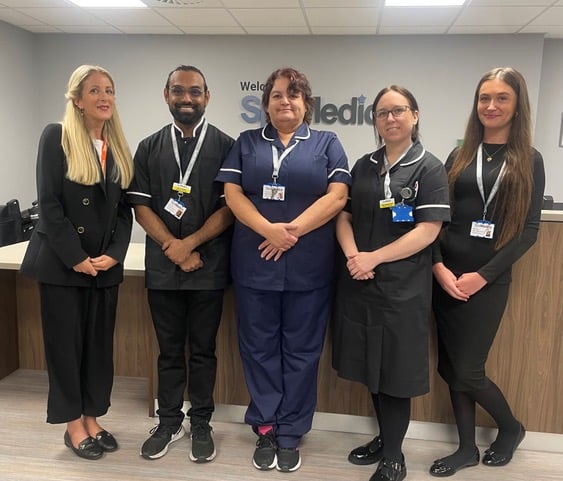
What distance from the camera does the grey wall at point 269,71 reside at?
17.1 feet

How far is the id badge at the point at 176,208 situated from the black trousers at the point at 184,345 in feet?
1.02

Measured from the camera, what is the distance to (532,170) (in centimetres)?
172

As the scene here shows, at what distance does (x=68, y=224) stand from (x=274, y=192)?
0.75 metres

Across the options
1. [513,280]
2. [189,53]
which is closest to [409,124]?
[513,280]

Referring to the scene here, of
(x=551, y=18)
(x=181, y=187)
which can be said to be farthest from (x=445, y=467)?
(x=551, y=18)

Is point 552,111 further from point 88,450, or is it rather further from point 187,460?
point 88,450

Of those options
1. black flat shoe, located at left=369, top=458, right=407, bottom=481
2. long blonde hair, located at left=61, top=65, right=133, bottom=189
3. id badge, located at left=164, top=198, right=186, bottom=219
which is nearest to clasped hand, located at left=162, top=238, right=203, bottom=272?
id badge, located at left=164, top=198, right=186, bottom=219

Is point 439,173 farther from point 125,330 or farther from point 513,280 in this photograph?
point 125,330

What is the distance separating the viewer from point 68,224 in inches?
71.0

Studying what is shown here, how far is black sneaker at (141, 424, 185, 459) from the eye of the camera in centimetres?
198

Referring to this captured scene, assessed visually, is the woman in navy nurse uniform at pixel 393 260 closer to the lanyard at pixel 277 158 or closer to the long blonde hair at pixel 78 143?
the lanyard at pixel 277 158

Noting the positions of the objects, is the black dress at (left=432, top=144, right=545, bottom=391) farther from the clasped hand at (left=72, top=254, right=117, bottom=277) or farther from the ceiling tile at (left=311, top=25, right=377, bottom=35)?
the ceiling tile at (left=311, top=25, right=377, bottom=35)

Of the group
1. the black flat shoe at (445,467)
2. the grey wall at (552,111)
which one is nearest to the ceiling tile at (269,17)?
the grey wall at (552,111)

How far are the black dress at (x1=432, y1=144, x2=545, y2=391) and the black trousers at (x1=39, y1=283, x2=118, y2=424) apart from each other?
1.29 meters
